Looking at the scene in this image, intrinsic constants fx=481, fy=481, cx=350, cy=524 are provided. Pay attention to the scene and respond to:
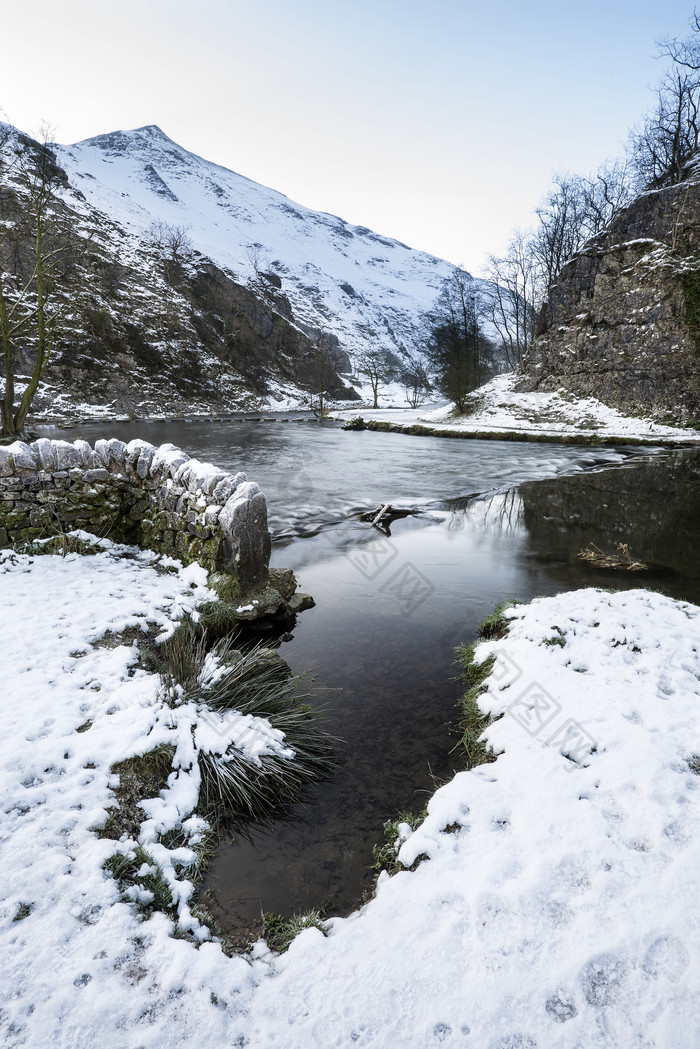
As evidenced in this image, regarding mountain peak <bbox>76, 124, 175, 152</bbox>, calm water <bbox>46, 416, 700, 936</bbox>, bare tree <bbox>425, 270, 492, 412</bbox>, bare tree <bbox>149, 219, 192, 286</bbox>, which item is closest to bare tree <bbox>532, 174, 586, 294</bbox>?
bare tree <bbox>425, 270, 492, 412</bbox>

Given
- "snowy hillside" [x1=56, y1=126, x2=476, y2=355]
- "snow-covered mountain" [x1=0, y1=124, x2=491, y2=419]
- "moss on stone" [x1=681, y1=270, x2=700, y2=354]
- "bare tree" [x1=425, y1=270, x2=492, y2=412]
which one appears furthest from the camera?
"snowy hillside" [x1=56, y1=126, x2=476, y2=355]

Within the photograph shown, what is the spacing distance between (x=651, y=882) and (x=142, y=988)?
2233mm

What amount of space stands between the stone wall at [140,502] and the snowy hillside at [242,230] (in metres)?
93.6

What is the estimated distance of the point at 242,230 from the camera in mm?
149750

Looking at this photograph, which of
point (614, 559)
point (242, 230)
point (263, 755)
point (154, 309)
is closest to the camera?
point (263, 755)

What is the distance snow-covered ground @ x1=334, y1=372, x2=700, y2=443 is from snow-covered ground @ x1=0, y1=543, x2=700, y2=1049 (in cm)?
2440

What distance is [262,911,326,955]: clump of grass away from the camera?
2219mm

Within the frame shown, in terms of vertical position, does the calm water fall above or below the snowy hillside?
below

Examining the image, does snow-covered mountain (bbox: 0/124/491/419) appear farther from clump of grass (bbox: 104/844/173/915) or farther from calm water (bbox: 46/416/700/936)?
clump of grass (bbox: 104/844/173/915)

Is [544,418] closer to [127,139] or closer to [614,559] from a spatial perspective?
[614,559]

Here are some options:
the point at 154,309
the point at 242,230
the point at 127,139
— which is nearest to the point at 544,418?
the point at 154,309

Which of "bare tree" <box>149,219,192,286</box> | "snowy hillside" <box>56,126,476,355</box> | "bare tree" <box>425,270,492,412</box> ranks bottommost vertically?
"bare tree" <box>425,270,492,412</box>

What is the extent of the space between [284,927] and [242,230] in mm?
177725

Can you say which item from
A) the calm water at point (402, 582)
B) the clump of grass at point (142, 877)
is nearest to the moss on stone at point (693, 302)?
the calm water at point (402, 582)
